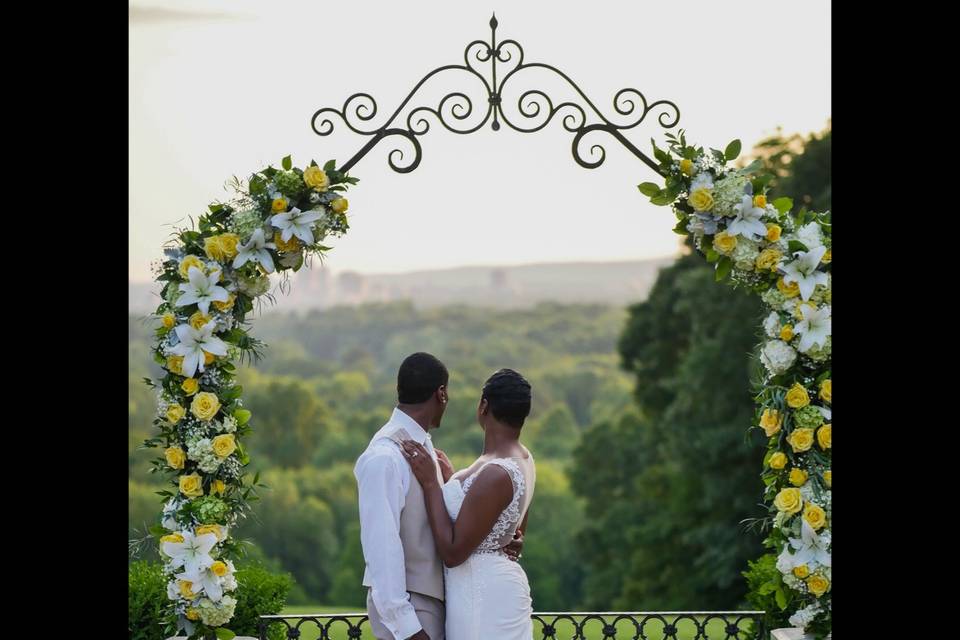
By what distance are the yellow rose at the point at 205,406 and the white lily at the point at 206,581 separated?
0.66 m

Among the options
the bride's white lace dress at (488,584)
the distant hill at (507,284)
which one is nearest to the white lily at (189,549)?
the bride's white lace dress at (488,584)

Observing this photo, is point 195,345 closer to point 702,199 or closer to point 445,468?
point 445,468

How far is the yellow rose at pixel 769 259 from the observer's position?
18.3 ft

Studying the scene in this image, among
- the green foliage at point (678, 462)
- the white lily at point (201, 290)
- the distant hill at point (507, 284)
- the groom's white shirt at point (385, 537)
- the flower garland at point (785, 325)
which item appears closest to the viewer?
the groom's white shirt at point (385, 537)

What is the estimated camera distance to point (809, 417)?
17.6 feet

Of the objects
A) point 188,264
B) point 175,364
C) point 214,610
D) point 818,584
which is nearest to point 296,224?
point 188,264

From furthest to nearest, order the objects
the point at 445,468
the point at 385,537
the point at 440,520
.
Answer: the point at 445,468, the point at 440,520, the point at 385,537

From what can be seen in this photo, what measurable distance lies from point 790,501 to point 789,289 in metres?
0.94

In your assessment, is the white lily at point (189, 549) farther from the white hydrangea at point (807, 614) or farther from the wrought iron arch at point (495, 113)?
Answer: the white hydrangea at point (807, 614)

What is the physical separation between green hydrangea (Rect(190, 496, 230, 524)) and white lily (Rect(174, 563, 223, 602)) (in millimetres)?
212

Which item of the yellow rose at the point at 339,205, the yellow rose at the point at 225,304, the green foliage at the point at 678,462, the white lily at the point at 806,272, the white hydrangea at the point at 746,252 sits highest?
the yellow rose at the point at 339,205
